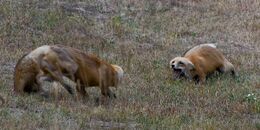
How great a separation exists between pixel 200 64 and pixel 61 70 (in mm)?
4054

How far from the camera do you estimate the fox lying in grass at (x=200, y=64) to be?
517 inches

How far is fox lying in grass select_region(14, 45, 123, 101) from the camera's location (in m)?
10.3

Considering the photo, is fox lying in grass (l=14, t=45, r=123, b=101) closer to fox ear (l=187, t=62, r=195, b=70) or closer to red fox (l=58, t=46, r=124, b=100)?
red fox (l=58, t=46, r=124, b=100)

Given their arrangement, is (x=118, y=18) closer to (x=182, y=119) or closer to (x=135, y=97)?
(x=135, y=97)

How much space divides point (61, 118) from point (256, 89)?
4751 mm

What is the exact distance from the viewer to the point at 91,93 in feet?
36.7

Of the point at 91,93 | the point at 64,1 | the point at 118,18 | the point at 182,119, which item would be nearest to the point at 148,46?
the point at 118,18

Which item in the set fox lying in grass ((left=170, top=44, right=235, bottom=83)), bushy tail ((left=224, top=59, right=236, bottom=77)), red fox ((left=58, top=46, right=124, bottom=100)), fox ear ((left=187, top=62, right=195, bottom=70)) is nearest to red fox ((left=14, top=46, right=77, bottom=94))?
red fox ((left=58, top=46, right=124, bottom=100))

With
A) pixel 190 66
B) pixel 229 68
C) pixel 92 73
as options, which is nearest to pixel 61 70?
pixel 92 73

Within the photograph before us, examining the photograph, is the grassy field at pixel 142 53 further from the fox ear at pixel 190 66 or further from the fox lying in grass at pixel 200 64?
the fox ear at pixel 190 66

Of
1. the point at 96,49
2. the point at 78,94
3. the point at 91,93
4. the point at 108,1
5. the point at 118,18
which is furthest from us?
the point at 108,1

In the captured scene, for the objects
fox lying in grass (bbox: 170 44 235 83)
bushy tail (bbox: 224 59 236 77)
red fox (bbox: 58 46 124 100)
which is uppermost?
red fox (bbox: 58 46 124 100)

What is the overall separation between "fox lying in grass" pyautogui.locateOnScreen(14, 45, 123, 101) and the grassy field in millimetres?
255

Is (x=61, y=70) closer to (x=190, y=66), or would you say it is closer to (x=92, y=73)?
(x=92, y=73)
